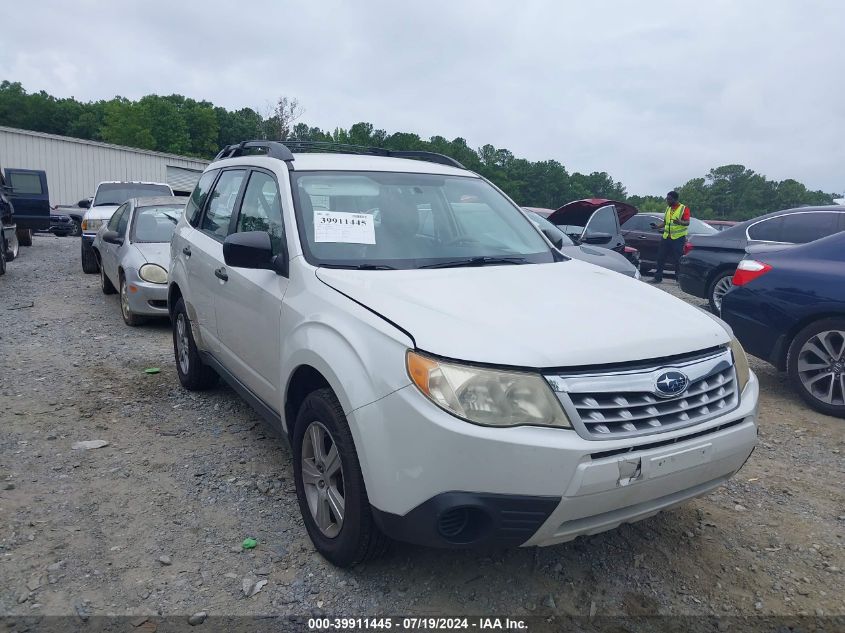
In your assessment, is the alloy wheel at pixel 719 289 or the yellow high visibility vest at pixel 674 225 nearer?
the alloy wheel at pixel 719 289

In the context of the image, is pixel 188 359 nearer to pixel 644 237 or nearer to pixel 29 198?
pixel 644 237

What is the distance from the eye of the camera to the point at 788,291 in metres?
5.01

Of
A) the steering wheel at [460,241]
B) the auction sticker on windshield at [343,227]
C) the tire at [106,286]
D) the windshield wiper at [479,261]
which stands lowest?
the tire at [106,286]

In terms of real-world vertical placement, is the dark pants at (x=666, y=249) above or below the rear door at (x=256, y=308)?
below

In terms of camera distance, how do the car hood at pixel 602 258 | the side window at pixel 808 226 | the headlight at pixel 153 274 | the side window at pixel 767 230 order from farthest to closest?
1. the side window at pixel 767 230
2. the side window at pixel 808 226
3. the headlight at pixel 153 274
4. the car hood at pixel 602 258

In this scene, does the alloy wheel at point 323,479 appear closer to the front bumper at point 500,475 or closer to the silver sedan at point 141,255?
the front bumper at point 500,475

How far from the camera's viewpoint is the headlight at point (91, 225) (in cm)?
1162

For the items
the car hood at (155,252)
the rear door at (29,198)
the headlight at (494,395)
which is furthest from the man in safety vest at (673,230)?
the rear door at (29,198)

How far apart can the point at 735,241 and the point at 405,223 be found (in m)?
7.03

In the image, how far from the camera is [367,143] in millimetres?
54562

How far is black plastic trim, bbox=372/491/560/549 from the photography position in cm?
214

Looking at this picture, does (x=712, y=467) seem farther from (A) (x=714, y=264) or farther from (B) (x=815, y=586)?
(A) (x=714, y=264)

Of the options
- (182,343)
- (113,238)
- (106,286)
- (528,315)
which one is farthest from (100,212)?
(528,315)

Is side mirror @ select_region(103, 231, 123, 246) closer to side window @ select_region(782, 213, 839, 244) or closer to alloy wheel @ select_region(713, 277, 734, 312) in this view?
alloy wheel @ select_region(713, 277, 734, 312)
